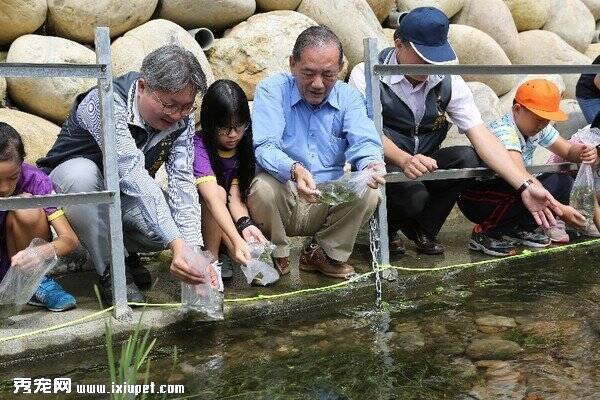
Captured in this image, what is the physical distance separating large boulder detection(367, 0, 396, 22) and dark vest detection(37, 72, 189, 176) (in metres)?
4.79

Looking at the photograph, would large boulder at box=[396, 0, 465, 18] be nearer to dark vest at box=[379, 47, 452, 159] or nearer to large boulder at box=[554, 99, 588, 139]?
large boulder at box=[554, 99, 588, 139]

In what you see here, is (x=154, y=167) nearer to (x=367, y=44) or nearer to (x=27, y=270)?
(x=27, y=270)

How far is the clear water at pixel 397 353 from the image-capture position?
336cm

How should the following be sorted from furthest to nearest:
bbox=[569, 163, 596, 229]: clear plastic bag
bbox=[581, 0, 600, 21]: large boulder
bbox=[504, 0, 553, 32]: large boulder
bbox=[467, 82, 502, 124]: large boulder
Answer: bbox=[581, 0, 600, 21]: large boulder < bbox=[504, 0, 553, 32]: large boulder < bbox=[467, 82, 502, 124]: large boulder < bbox=[569, 163, 596, 229]: clear plastic bag

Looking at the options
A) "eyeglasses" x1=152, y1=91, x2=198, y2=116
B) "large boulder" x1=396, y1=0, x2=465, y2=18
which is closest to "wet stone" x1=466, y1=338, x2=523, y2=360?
"eyeglasses" x1=152, y1=91, x2=198, y2=116

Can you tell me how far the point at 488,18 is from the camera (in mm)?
9461

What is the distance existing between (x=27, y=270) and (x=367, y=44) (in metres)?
2.07

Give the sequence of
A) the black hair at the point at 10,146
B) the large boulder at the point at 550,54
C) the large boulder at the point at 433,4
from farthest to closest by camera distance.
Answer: the large boulder at the point at 550,54
the large boulder at the point at 433,4
the black hair at the point at 10,146

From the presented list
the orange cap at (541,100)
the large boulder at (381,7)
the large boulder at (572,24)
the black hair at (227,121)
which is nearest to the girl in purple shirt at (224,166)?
the black hair at (227,121)

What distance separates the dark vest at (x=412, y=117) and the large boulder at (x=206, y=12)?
2535 millimetres

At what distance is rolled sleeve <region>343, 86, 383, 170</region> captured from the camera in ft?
14.4

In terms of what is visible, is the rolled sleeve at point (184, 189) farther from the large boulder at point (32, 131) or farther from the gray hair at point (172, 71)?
the large boulder at point (32, 131)

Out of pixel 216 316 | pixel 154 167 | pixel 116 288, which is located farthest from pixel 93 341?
pixel 154 167

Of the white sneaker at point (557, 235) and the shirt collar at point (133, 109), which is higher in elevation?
the shirt collar at point (133, 109)
